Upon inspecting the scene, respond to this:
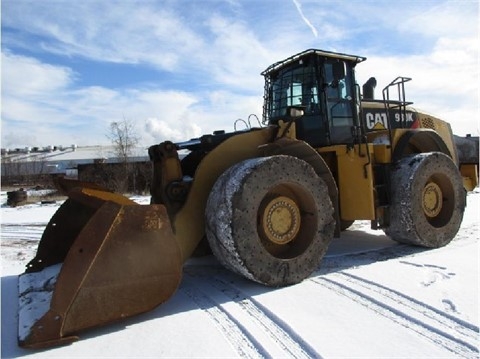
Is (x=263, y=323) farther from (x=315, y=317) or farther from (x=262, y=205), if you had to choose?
(x=262, y=205)

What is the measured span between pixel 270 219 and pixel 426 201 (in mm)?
2725

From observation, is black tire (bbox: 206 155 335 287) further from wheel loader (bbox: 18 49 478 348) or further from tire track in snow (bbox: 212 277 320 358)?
tire track in snow (bbox: 212 277 320 358)

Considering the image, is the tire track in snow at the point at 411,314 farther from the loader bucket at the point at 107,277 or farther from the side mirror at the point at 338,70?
the side mirror at the point at 338,70

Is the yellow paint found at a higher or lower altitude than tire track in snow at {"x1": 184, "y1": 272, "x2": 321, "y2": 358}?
higher

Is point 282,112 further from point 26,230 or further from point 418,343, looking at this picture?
point 26,230

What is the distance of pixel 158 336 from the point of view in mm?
3152

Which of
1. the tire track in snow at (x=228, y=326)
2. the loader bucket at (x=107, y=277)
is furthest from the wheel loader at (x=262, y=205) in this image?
the tire track in snow at (x=228, y=326)

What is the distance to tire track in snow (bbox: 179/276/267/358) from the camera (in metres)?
2.90

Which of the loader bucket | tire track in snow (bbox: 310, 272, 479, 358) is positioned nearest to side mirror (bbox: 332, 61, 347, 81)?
tire track in snow (bbox: 310, 272, 479, 358)

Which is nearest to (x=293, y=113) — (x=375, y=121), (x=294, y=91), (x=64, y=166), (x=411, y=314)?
(x=294, y=91)

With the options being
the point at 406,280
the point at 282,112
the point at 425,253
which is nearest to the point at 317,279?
the point at 406,280

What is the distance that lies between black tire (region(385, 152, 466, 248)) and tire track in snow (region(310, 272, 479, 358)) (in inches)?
57.3

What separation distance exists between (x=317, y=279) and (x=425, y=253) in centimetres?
179

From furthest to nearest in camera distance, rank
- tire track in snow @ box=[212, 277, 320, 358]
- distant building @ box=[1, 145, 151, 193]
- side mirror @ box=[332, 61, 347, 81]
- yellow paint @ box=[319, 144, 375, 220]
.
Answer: distant building @ box=[1, 145, 151, 193] → side mirror @ box=[332, 61, 347, 81] → yellow paint @ box=[319, 144, 375, 220] → tire track in snow @ box=[212, 277, 320, 358]
